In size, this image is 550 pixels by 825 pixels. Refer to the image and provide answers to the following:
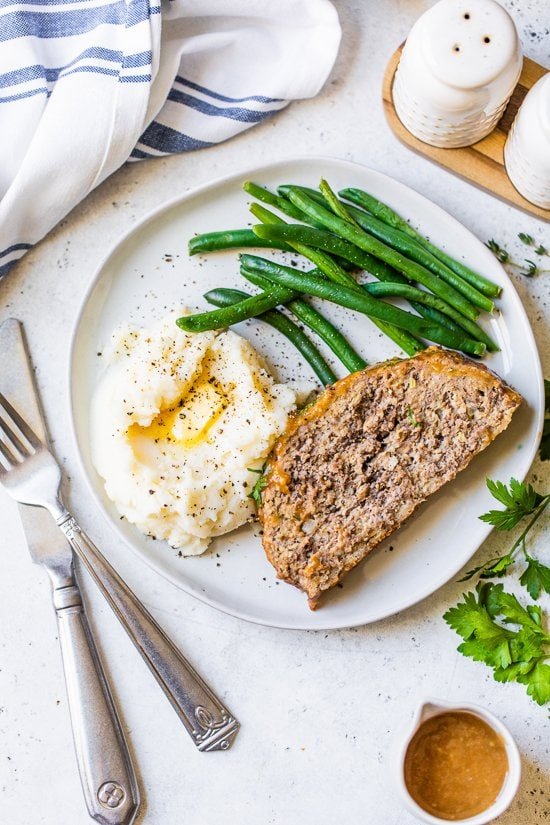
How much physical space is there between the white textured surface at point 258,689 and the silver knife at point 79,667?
0.09 metres

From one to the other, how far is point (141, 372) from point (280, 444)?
2.29ft

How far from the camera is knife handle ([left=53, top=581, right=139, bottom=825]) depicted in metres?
3.69

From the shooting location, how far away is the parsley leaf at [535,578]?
3.60 m

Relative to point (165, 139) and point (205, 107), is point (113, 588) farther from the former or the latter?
point (205, 107)

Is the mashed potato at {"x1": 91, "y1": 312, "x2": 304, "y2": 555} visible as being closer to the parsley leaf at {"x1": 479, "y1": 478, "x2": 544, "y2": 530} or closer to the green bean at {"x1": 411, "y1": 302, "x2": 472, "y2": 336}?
the green bean at {"x1": 411, "y1": 302, "x2": 472, "y2": 336}

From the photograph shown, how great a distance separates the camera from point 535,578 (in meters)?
3.62

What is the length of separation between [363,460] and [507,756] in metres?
1.41

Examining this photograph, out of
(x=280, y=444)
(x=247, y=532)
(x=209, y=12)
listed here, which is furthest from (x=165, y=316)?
(x=209, y=12)

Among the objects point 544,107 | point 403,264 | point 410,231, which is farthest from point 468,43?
point 403,264

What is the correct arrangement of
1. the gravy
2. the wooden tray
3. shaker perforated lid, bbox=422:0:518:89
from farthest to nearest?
the wooden tray → the gravy → shaker perforated lid, bbox=422:0:518:89

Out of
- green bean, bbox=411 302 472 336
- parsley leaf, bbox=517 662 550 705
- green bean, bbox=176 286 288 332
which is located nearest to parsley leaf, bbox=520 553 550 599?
parsley leaf, bbox=517 662 550 705

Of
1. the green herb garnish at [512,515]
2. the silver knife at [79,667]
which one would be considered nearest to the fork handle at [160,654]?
the silver knife at [79,667]

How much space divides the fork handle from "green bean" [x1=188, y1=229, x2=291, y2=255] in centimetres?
139

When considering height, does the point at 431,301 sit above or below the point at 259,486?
above
